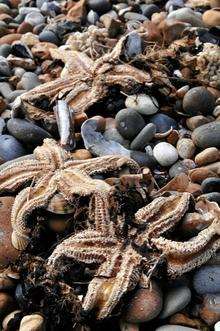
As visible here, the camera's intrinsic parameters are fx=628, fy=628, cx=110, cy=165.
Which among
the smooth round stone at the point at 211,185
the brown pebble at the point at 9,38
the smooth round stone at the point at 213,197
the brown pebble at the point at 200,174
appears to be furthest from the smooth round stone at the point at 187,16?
the smooth round stone at the point at 213,197

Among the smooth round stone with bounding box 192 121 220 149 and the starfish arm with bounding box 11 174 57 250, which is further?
the smooth round stone with bounding box 192 121 220 149

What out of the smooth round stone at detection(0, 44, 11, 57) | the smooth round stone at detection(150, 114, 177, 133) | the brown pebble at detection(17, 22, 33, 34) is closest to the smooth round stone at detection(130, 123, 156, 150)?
the smooth round stone at detection(150, 114, 177, 133)

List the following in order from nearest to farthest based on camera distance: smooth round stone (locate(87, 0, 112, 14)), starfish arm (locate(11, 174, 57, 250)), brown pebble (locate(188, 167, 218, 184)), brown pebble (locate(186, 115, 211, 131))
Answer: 1. starfish arm (locate(11, 174, 57, 250))
2. brown pebble (locate(188, 167, 218, 184))
3. brown pebble (locate(186, 115, 211, 131))
4. smooth round stone (locate(87, 0, 112, 14))

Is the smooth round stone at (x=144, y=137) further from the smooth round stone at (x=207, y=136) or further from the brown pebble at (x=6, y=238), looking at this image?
the brown pebble at (x=6, y=238)

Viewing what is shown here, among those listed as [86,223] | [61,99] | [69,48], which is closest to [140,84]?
[61,99]

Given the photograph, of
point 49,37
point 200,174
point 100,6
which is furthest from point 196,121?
point 100,6

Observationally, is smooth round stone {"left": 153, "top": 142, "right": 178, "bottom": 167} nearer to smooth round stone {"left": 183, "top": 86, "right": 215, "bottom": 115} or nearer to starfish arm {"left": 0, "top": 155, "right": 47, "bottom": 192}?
smooth round stone {"left": 183, "top": 86, "right": 215, "bottom": 115}

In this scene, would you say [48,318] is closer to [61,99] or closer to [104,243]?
[104,243]
